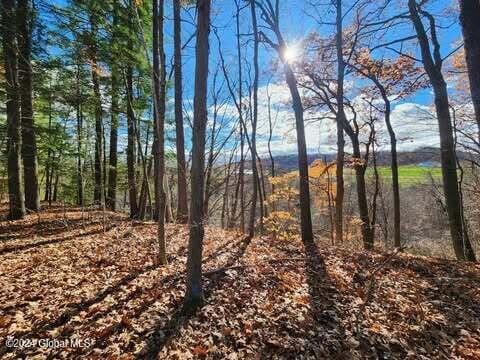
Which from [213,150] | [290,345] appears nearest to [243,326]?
[290,345]

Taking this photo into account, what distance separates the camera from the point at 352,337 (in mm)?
4055

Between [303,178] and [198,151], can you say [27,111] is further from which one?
[303,178]

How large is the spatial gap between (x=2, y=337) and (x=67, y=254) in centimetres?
288

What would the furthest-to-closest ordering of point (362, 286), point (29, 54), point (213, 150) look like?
point (213, 150) → point (29, 54) → point (362, 286)

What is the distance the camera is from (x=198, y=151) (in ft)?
14.4

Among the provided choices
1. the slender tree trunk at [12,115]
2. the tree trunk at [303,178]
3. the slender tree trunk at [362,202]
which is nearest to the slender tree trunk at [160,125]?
the tree trunk at [303,178]

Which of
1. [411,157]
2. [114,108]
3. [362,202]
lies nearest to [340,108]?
[362,202]

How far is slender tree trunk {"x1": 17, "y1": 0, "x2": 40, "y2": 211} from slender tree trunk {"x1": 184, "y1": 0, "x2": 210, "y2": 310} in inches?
273

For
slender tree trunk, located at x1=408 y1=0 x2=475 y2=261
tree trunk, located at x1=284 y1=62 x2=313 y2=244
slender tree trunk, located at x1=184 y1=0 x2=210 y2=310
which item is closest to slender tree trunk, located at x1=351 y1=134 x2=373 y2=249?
slender tree trunk, located at x1=408 y1=0 x2=475 y2=261

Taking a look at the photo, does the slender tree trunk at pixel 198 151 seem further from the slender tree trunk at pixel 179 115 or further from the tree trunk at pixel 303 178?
the slender tree trunk at pixel 179 115

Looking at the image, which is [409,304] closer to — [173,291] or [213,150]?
[173,291]

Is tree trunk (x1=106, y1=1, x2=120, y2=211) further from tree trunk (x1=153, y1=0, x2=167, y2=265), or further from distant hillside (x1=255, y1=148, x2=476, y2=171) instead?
distant hillside (x1=255, y1=148, x2=476, y2=171)

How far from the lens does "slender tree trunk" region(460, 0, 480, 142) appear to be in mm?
4418

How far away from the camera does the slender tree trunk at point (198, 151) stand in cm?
436
